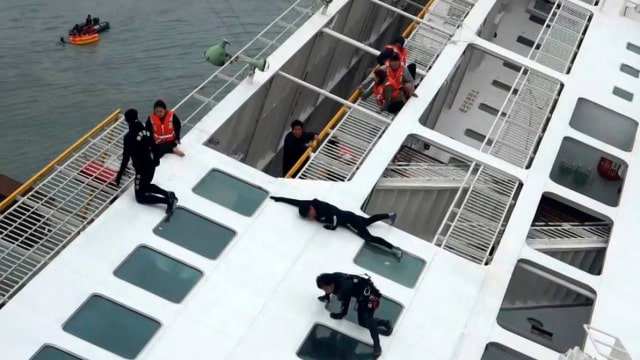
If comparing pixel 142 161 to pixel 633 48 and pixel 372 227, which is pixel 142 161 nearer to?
pixel 372 227

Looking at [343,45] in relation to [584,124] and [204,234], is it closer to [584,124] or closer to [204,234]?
[584,124]

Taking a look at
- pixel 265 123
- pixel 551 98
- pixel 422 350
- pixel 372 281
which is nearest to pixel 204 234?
pixel 372 281

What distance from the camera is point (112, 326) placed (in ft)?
36.7

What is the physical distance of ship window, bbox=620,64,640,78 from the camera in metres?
18.8

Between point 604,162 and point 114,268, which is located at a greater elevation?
point 604,162

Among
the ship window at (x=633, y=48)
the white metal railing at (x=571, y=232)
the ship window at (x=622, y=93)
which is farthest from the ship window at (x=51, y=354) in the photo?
the ship window at (x=633, y=48)

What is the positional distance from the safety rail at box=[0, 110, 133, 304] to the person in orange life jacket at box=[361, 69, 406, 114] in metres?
4.23

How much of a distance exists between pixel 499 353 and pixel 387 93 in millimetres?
4411

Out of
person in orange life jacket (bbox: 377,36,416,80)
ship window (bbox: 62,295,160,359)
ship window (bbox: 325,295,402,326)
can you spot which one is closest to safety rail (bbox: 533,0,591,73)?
person in orange life jacket (bbox: 377,36,416,80)

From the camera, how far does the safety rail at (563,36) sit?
18.5 m

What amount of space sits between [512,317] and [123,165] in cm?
648

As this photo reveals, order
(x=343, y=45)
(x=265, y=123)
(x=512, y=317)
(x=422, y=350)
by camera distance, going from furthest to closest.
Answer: (x=343, y=45) → (x=265, y=123) → (x=512, y=317) → (x=422, y=350)

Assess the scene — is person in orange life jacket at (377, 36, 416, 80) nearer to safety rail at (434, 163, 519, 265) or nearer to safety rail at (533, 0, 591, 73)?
safety rail at (434, 163, 519, 265)

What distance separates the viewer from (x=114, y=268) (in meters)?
11.8
